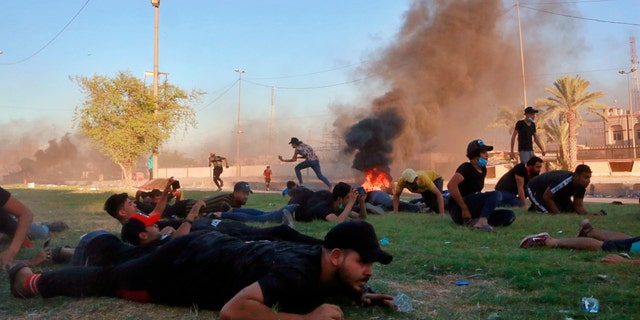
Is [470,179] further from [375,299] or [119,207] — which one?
[119,207]

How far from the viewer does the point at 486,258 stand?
5047 millimetres

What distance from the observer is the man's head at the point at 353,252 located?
2.91 metres

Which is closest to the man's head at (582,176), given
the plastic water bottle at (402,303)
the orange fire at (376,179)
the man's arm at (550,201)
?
the man's arm at (550,201)

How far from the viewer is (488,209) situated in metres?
7.44

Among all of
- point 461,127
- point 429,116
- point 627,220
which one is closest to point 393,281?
point 627,220

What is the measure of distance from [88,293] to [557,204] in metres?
8.04

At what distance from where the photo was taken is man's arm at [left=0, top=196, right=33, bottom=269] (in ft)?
15.9

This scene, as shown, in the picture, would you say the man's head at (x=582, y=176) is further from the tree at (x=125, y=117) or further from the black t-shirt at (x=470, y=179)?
the tree at (x=125, y=117)

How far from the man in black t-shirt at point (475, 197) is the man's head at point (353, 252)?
4764 millimetres

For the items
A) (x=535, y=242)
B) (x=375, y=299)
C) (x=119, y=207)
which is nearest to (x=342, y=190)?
(x=535, y=242)

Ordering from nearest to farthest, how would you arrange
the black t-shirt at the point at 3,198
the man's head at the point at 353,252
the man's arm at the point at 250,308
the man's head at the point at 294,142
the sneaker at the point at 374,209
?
the man's arm at the point at 250,308 → the man's head at the point at 353,252 → the black t-shirt at the point at 3,198 → the sneaker at the point at 374,209 → the man's head at the point at 294,142

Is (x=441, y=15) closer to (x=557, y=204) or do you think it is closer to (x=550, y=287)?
(x=557, y=204)

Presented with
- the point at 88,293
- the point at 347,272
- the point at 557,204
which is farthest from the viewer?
the point at 557,204

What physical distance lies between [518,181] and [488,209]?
3811 millimetres
